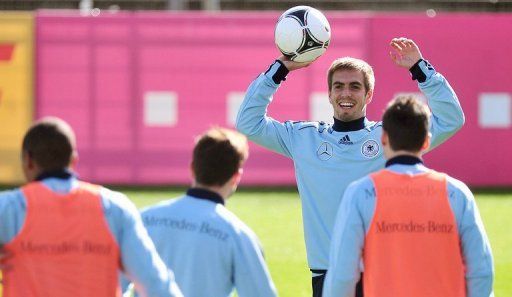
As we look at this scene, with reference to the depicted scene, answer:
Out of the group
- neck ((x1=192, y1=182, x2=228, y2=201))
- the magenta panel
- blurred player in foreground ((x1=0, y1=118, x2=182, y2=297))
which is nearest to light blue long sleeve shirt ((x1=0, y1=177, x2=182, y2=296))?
blurred player in foreground ((x1=0, y1=118, x2=182, y2=297))

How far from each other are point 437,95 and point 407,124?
4.46 ft

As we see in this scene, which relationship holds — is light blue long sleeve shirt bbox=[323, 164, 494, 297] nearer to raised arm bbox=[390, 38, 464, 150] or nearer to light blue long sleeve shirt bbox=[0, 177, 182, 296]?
light blue long sleeve shirt bbox=[0, 177, 182, 296]

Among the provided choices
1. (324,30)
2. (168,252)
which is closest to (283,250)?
(324,30)

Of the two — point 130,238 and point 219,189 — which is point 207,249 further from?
point 130,238

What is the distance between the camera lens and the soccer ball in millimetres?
7086

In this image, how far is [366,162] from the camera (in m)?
6.41

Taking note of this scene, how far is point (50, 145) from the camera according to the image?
4.51 m

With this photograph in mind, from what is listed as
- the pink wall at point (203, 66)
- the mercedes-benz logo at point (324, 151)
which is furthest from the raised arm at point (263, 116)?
the pink wall at point (203, 66)

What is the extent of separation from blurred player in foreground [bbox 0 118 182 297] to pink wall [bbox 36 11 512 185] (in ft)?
48.9

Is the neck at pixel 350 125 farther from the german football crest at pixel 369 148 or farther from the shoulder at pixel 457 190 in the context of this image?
the shoulder at pixel 457 190

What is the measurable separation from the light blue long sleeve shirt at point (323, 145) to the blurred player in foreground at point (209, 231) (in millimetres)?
1641

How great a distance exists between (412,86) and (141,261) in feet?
50.3

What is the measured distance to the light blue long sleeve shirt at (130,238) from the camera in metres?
4.45

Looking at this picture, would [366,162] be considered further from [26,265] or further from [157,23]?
[157,23]
